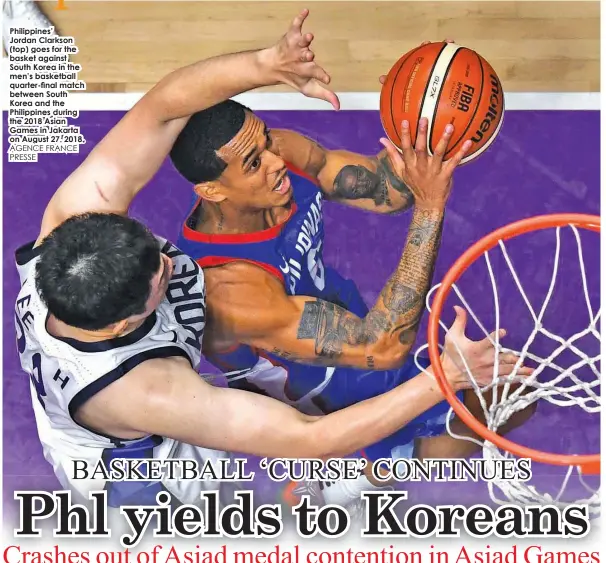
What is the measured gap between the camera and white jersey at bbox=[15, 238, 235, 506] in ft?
7.37

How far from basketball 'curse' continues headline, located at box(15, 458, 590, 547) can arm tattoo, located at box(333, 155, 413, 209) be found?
815 mm

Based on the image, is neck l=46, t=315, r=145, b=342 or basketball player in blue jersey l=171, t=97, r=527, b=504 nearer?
neck l=46, t=315, r=145, b=342

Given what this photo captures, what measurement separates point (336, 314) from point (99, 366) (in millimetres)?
682

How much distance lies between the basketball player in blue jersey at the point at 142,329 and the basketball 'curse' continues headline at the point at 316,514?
0.53ft

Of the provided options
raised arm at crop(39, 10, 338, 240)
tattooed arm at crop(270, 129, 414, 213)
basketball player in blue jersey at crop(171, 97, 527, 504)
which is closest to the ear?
basketball player in blue jersey at crop(171, 97, 527, 504)

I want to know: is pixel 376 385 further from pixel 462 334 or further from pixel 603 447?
pixel 603 447

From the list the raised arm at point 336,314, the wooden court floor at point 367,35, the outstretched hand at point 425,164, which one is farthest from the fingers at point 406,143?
the wooden court floor at point 367,35

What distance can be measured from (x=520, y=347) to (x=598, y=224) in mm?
474

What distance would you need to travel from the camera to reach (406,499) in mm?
2604

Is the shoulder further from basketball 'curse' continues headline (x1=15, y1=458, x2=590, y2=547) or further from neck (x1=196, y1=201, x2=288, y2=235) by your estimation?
basketball 'curse' continues headline (x1=15, y1=458, x2=590, y2=547)

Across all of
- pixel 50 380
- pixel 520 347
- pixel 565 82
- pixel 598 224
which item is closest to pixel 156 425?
pixel 50 380

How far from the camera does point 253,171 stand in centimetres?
246

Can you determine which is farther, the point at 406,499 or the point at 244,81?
the point at 406,499

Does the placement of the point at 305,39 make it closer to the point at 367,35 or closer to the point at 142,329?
the point at 367,35
